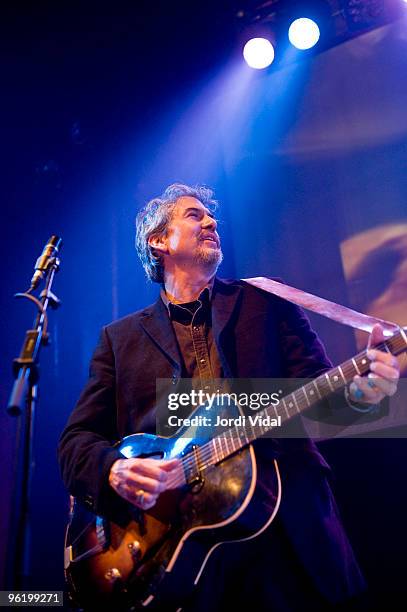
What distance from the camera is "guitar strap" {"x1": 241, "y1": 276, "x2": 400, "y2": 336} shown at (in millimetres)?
2379

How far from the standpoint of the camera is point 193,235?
10.5 ft

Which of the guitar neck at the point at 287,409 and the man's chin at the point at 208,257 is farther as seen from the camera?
the man's chin at the point at 208,257

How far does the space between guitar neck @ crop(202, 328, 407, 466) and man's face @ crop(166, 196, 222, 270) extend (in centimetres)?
122

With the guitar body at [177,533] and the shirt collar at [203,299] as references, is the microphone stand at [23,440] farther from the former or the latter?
the shirt collar at [203,299]

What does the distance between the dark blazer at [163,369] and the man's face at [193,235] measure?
0.23 meters

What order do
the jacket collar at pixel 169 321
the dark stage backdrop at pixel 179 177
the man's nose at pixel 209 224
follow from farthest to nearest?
the dark stage backdrop at pixel 179 177, the man's nose at pixel 209 224, the jacket collar at pixel 169 321

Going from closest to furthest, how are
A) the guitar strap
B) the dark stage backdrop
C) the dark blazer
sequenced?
the dark blazer < the guitar strap < the dark stage backdrop

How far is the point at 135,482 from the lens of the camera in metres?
2.12

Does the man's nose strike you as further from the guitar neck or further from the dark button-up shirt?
the guitar neck

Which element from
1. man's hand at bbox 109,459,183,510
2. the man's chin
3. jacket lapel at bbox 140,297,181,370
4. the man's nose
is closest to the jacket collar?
jacket lapel at bbox 140,297,181,370

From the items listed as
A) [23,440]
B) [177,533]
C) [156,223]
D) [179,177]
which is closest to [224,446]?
[177,533]

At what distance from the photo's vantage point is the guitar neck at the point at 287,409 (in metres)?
2.04

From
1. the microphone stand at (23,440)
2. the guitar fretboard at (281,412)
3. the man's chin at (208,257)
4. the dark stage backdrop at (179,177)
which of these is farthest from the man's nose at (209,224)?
the guitar fretboard at (281,412)

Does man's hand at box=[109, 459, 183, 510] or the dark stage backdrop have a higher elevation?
the dark stage backdrop
